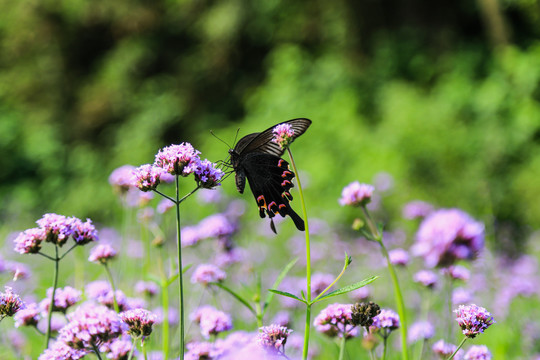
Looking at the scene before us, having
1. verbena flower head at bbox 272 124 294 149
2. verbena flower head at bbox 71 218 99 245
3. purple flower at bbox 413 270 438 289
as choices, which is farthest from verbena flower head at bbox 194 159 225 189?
purple flower at bbox 413 270 438 289

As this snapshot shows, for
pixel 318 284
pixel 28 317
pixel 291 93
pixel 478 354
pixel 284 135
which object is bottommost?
pixel 478 354

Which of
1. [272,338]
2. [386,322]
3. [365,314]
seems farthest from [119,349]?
[386,322]

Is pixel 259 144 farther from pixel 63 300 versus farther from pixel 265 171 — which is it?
pixel 63 300

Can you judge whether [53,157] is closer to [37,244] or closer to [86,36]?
[86,36]

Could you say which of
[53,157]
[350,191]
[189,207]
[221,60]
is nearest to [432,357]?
[350,191]

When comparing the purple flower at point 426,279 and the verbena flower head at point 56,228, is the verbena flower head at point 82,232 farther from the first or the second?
the purple flower at point 426,279

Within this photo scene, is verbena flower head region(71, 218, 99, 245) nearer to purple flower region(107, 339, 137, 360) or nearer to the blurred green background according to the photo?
purple flower region(107, 339, 137, 360)

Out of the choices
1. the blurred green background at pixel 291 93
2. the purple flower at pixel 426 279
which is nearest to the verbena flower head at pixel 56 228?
the purple flower at pixel 426 279
